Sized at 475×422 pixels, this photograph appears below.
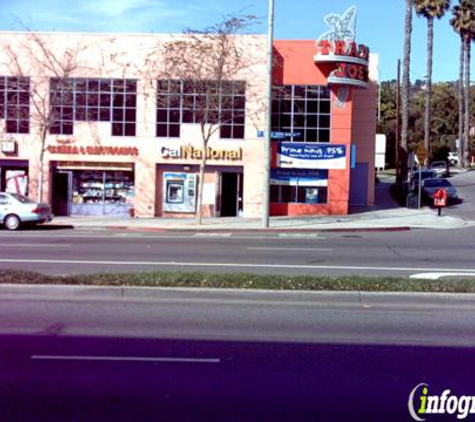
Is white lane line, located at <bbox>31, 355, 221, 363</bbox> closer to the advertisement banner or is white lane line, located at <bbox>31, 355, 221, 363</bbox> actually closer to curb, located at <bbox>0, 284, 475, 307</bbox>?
curb, located at <bbox>0, 284, 475, 307</bbox>

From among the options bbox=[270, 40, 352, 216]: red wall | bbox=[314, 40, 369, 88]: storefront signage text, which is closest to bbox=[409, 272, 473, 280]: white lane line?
bbox=[270, 40, 352, 216]: red wall

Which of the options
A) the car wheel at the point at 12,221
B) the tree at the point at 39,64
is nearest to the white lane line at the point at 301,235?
the car wheel at the point at 12,221

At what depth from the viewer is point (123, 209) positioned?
3189cm

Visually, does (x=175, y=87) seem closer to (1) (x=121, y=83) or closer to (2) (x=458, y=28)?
(1) (x=121, y=83)

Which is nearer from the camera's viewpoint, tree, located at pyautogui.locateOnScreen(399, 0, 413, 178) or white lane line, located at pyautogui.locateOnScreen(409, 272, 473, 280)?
white lane line, located at pyautogui.locateOnScreen(409, 272, 473, 280)

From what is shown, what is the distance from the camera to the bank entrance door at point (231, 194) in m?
31.9

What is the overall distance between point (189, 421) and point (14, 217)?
21656mm

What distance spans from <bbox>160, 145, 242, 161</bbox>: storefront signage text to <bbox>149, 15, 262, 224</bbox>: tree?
92cm

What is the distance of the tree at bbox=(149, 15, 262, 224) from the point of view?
28016 mm

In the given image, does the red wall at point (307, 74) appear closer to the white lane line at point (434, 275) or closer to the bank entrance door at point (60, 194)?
the bank entrance door at point (60, 194)
